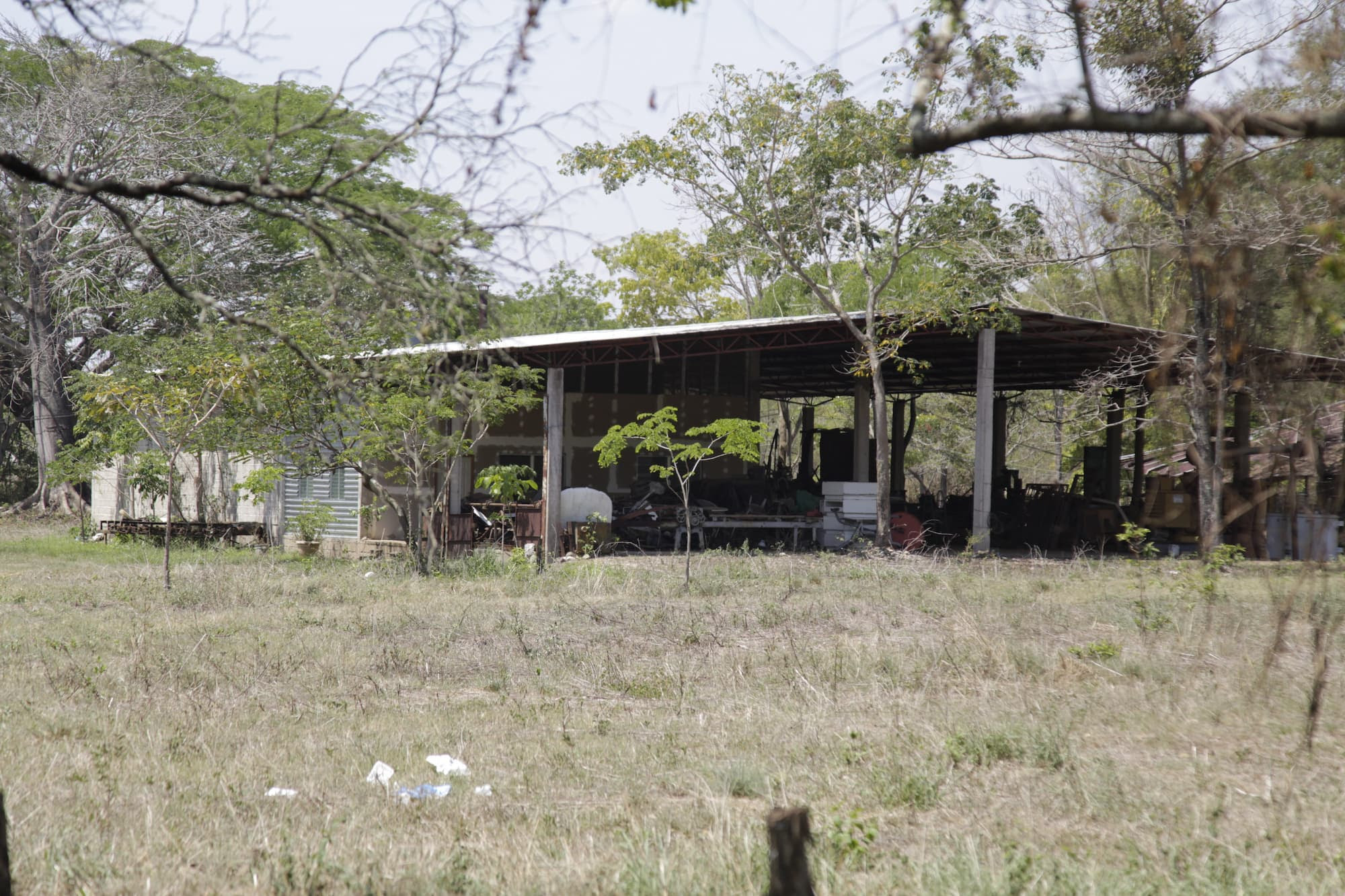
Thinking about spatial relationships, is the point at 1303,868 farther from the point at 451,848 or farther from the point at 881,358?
the point at 881,358

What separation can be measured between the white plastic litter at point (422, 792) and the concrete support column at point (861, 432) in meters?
18.1

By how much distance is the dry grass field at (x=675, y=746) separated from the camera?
4.98 metres

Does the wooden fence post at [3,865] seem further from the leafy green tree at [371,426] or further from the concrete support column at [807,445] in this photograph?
the concrete support column at [807,445]

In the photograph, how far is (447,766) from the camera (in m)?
6.70

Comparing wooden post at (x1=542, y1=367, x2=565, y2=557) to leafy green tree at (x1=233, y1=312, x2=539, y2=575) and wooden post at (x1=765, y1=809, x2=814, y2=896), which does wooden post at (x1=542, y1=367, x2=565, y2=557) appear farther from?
wooden post at (x1=765, y1=809, x2=814, y2=896)

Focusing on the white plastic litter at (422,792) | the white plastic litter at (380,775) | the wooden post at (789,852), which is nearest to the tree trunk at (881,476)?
the white plastic litter at (380,775)

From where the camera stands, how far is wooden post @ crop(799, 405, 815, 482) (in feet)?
96.0

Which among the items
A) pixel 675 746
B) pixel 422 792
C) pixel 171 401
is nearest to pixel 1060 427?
pixel 171 401

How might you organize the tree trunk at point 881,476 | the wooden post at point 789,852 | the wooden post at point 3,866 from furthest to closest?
1. the tree trunk at point 881,476
2. the wooden post at point 3,866
3. the wooden post at point 789,852

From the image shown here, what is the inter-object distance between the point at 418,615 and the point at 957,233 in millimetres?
15038

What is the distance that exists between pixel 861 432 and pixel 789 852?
21.1 metres

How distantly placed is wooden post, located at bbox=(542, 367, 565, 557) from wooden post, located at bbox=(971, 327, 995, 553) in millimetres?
7353

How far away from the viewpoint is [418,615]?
42.7ft

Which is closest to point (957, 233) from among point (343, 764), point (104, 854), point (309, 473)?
point (309, 473)
